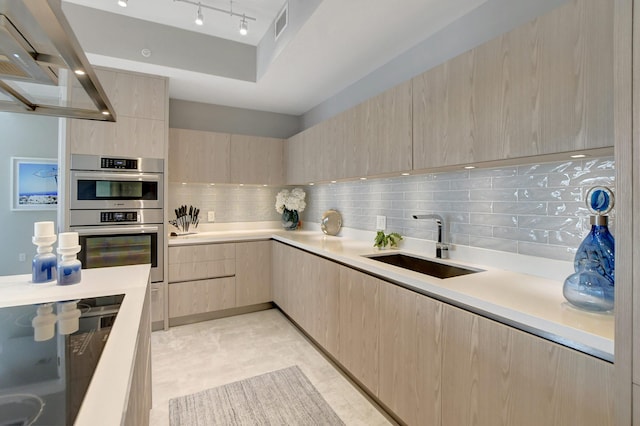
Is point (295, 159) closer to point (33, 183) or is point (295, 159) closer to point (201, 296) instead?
point (201, 296)

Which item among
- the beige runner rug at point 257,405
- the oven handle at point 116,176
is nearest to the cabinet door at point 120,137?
the oven handle at point 116,176

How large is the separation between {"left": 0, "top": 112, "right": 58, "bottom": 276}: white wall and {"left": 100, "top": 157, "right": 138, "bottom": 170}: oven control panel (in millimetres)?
2610

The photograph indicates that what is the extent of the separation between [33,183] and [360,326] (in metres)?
5.10

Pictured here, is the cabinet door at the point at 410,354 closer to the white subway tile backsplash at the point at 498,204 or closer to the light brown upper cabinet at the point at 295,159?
the white subway tile backsplash at the point at 498,204

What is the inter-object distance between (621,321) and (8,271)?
631cm

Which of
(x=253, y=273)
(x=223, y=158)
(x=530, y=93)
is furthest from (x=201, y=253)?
(x=530, y=93)

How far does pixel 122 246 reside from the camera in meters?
2.83

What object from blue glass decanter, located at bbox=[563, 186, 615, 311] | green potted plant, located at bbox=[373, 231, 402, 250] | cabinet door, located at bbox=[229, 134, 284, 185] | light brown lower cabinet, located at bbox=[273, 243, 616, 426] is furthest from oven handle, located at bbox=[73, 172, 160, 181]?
blue glass decanter, located at bbox=[563, 186, 615, 311]

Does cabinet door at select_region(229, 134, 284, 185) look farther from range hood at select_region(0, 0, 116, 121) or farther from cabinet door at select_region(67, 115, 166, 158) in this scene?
range hood at select_region(0, 0, 116, 121)

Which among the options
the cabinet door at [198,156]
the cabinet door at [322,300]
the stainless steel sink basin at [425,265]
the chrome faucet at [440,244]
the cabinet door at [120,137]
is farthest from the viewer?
the cabinet door at [198,156]

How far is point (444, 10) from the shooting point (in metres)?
1.89

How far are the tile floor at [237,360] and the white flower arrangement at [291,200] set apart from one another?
4.35 ft

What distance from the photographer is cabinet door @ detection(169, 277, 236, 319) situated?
3.06m

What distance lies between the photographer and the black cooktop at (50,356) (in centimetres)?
57
